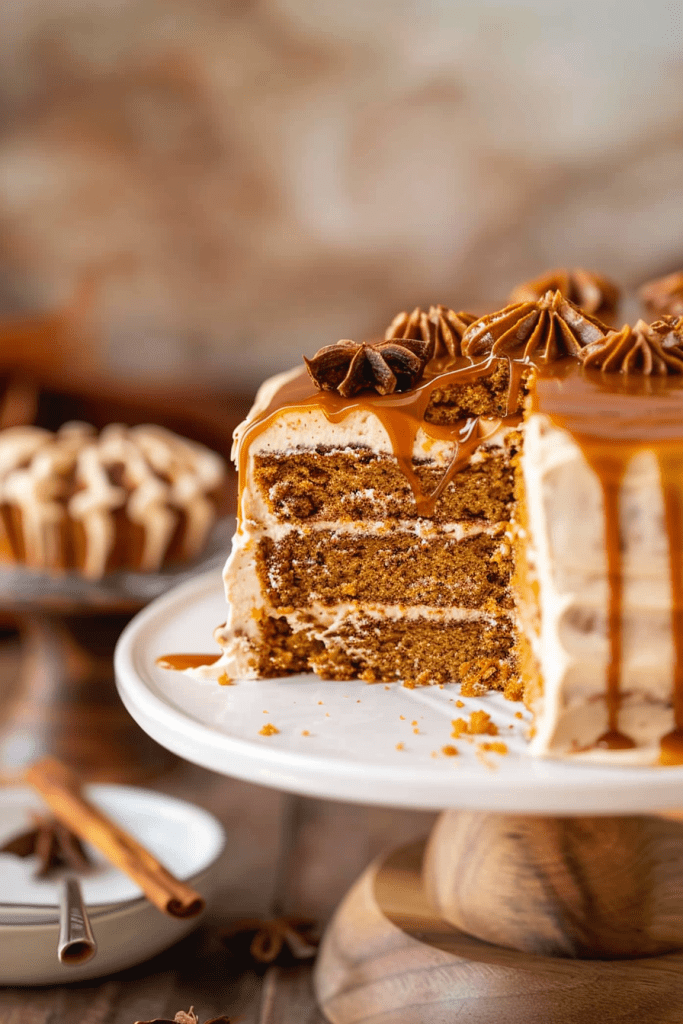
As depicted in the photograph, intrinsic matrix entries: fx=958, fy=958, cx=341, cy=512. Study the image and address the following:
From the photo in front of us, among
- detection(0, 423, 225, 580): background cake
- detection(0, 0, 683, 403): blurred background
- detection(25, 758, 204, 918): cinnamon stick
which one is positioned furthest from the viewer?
detection(0, 0, 683, 403): blurred background

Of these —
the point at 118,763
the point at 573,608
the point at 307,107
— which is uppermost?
the point at 307,107

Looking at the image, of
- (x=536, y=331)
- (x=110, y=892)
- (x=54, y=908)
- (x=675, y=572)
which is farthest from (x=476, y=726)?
(x=110, y=892)

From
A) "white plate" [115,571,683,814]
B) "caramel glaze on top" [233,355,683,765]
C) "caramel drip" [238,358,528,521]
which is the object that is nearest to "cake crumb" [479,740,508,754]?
"white plate" [115,571,683,814]

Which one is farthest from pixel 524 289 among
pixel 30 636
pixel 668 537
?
pixel 30 636

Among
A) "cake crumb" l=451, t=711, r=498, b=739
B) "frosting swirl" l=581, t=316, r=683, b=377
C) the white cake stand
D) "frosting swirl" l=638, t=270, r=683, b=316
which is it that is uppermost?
"frosting swirl" l=638, t=270, r=683, b=316

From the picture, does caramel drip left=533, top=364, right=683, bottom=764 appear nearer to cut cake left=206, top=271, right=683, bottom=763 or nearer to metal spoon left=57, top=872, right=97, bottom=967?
cut cake left=206, top=271, right=683, bottom=763

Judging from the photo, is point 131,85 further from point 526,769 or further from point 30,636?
point 526,769

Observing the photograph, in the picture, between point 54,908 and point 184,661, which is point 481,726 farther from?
point 54,908
